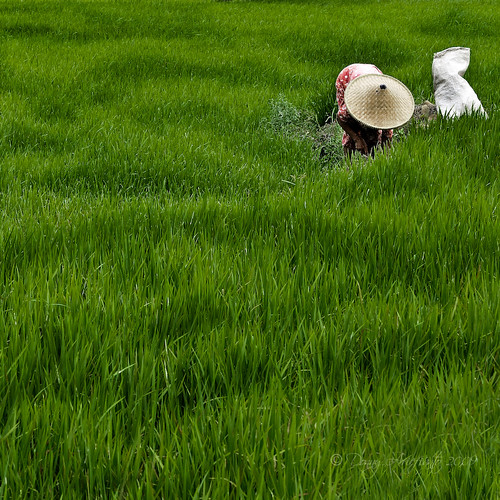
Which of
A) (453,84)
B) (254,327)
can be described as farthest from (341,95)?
(254,327)

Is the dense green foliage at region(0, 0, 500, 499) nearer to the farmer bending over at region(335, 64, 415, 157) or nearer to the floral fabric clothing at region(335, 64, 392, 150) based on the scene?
the farmer bending over at region(335, 64, 415, 157)

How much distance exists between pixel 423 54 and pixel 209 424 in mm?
7896

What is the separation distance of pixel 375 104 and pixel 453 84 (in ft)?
7.94

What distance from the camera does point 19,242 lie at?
7.66ft

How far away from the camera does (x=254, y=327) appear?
5.30 feet

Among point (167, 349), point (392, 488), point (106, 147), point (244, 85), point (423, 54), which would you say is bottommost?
point (392, 488)

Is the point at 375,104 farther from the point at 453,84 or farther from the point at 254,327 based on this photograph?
the point at 254,327

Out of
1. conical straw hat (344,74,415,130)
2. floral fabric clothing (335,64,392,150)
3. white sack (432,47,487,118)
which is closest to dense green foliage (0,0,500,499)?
conical straw hat (344,74,415,130)

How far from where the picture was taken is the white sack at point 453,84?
545 centimetres

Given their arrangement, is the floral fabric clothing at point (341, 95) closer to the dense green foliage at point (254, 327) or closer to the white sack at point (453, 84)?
the dense green foliage at point (254, 327)

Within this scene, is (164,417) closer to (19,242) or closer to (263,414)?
(263,414)

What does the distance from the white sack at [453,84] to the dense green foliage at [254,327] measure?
4.90 ft

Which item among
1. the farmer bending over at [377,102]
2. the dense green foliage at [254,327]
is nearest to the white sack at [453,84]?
the farmer bending over at [377,102]

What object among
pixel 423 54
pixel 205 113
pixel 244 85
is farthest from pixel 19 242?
pixel 423 54
